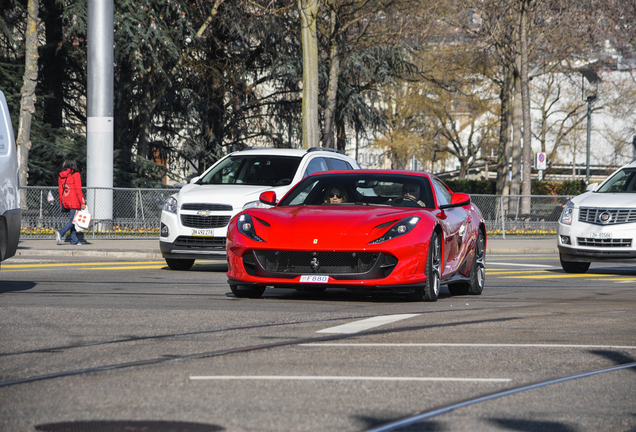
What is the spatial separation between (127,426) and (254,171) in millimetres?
11291

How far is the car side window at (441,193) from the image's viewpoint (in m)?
10.6

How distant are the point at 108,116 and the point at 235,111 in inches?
560

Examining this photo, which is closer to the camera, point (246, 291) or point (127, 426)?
point (127, 426)

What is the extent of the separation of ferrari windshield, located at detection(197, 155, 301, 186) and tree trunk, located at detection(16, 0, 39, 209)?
11.7m

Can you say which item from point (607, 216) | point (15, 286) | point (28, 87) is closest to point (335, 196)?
point (15, 286)

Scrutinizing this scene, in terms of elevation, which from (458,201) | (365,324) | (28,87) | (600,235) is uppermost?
(28,87)

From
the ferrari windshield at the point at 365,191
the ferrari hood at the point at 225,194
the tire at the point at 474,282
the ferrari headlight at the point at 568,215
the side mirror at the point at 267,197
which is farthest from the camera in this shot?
the ferrari headlight at the point at 568,215

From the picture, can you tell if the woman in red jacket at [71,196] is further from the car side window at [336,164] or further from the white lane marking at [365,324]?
the white lane marking at [365,324]

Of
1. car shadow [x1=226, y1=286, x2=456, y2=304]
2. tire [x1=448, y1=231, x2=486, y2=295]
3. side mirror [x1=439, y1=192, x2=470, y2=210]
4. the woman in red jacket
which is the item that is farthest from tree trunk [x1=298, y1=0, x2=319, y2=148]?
side mirror [x1=439, y1=192, x2=470, y2=210]

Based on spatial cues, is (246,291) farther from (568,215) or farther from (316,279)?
(568,215)

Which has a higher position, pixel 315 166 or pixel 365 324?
pixel 315 166

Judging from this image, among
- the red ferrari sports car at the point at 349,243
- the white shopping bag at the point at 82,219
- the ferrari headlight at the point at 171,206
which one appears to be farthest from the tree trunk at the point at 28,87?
the red ferrari sports car at the point at 349,243

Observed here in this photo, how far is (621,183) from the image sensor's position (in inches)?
640

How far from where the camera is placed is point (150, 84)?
31.6 m
